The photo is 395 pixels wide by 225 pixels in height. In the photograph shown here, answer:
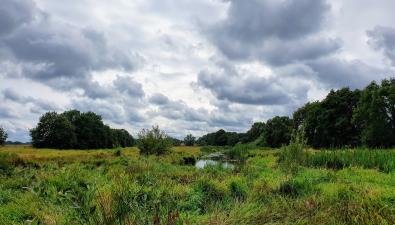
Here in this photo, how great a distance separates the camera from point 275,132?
352ft

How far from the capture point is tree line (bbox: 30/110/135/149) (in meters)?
98.2

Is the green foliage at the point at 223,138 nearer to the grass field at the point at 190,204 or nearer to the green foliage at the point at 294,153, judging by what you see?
the green foliage at the point at 294,153

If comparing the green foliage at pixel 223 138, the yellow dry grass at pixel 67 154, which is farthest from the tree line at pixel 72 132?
the green foliage at pixel 223 138

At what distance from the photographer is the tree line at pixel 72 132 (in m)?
98.2

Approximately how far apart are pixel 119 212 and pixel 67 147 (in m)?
100

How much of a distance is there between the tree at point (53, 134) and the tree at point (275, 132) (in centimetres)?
4709

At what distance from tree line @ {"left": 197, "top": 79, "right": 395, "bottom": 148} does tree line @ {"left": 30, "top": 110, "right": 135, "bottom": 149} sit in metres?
38.6

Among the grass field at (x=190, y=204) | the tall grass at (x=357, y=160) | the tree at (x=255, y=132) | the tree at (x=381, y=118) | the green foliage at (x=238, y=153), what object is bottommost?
the grass field at (x=190, y=204)

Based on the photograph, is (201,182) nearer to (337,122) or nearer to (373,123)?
(373,123)

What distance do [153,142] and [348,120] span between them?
137 feet

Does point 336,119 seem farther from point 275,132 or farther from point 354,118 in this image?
point 275,132

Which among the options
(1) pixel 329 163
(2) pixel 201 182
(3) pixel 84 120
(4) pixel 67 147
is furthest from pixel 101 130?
(2) pixel 201 182

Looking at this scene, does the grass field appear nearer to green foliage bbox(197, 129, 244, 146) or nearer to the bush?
the bush

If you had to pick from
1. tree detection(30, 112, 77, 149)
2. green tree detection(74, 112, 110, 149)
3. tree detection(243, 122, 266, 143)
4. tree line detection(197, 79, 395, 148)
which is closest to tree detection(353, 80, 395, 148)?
tree line detection(197, 79, 395, 148)
